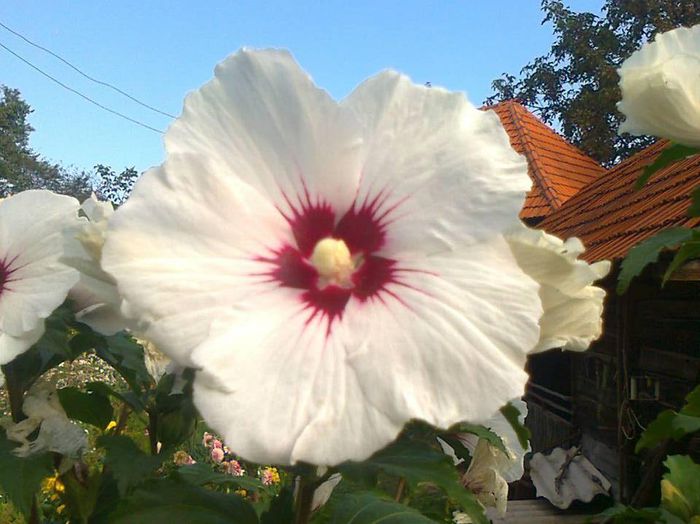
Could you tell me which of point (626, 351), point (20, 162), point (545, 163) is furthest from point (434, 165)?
point (20, 162)

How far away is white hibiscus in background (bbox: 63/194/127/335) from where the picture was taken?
2.09 feet

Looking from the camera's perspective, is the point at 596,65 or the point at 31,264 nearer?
the point at 31,264

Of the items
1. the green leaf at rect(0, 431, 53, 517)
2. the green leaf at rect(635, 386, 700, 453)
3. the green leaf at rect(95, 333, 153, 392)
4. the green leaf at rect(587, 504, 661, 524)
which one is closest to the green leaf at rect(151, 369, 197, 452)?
the green leaf at rect(95, 333, 153, 392)

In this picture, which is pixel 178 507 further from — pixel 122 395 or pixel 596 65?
pixel 596 65

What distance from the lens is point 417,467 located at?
781 mm

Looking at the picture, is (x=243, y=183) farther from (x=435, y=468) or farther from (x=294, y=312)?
(x=435, y=468)

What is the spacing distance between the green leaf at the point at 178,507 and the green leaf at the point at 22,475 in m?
0.15

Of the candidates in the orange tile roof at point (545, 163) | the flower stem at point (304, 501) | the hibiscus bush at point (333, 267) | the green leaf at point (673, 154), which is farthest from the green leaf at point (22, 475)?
the orange tile roof at point (545, 163)

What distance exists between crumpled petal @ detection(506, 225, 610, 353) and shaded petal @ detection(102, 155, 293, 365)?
22 cm

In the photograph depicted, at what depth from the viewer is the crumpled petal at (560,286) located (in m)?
0.62

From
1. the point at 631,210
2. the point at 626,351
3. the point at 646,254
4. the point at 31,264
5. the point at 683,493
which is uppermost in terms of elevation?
the point at 631,210

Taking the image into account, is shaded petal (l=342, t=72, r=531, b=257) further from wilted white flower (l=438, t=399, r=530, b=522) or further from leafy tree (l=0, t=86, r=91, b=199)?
leafy tree (l=0, t=86, r=91, b=199)

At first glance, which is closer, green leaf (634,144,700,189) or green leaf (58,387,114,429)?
green leaf (58,387,114,429)

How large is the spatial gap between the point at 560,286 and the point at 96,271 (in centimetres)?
40
